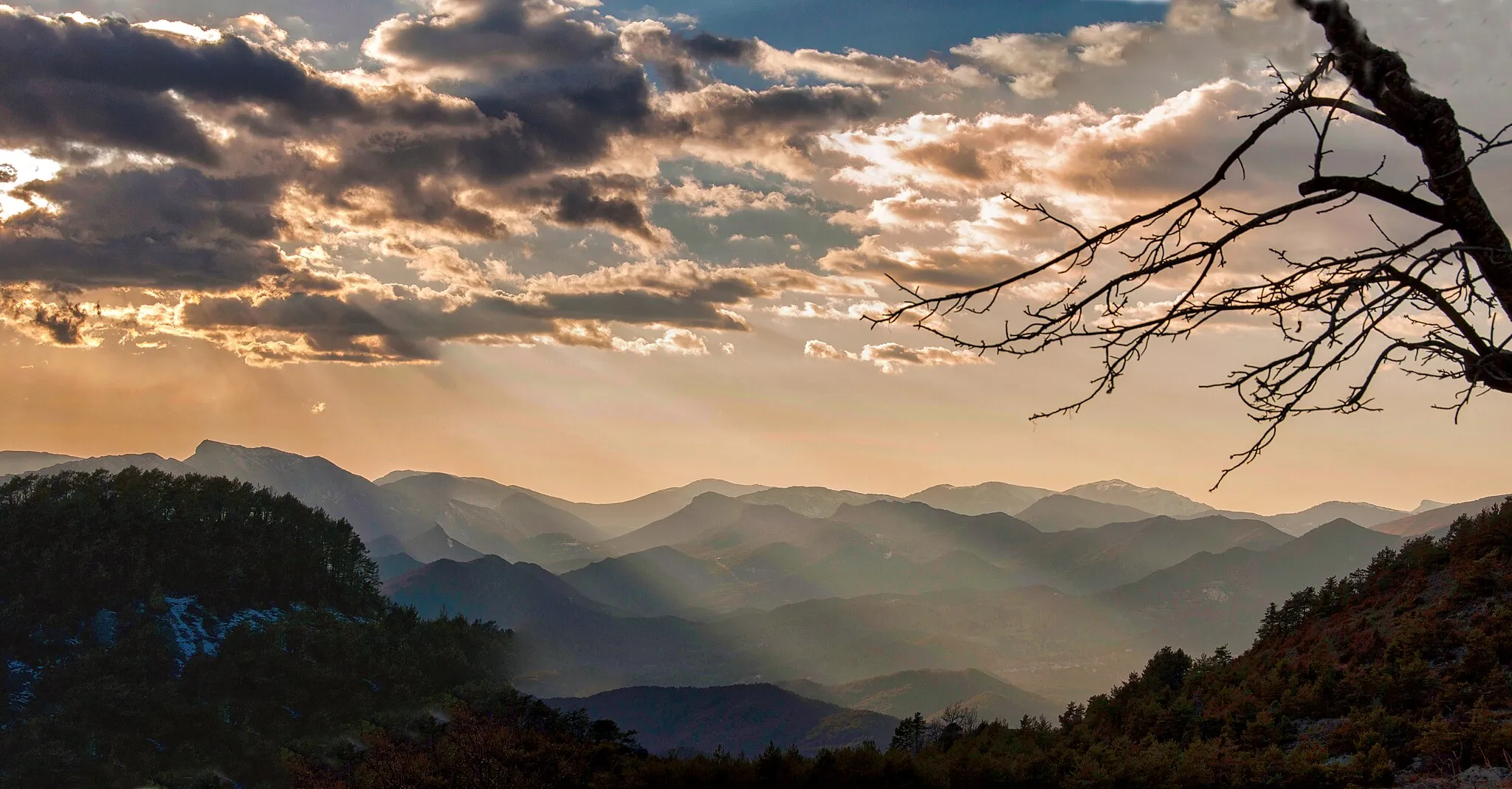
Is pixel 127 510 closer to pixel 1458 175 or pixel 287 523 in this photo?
pixel 287 523

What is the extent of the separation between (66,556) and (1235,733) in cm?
8831

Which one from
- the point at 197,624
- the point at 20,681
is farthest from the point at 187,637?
the point at 20,681

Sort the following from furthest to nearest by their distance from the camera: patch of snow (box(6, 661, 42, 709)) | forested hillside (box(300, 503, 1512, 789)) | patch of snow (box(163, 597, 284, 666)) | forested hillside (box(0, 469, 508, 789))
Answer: patch of snow (box(163, 597, 284, 666))
patch of snow (box(6, 661, 42, 709))
forested hillside (box(0, 469, 508, 789))
forested hillside (box(300, 503, 1512, 789))

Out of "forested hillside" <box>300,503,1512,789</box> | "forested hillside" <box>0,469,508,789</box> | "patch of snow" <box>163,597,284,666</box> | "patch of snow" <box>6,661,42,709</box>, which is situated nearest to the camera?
"forested hillside" <box>300,503,1512,789</box>

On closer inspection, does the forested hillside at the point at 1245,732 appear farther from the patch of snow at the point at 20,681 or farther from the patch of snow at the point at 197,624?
the patch of snow at the point at 197,624

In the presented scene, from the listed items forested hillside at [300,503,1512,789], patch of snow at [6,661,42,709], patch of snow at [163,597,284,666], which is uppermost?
forested hillside at [300,503,1512,789]

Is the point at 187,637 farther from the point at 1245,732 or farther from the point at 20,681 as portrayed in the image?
the point at 1245,732

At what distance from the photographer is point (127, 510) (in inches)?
3287

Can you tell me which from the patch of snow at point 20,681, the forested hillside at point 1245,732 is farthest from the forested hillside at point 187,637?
the forested hillside at point 1245,732

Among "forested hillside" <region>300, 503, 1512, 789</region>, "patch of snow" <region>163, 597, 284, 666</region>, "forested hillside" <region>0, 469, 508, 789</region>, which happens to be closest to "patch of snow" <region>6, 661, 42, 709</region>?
"forested hillside" <region>0, 469, 508, 789</region>

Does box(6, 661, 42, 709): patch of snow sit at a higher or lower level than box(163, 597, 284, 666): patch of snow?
lower

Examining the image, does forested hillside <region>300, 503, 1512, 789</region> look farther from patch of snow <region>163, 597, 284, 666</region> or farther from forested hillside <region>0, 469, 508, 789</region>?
patch of snow <region>163, 597, 284, 666</region>

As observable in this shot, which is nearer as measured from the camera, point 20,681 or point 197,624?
point 20,681

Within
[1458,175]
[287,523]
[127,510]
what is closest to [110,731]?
[127,510]
